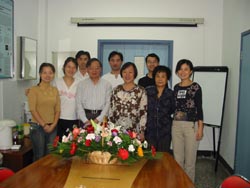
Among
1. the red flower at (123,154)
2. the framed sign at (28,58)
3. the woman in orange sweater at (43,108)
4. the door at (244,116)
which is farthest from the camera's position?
the framed sign at (28,58)

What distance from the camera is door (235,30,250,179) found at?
3.40 meters

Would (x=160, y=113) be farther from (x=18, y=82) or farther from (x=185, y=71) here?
(x=18, y=82)

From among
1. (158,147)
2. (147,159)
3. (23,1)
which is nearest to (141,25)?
(23,1)

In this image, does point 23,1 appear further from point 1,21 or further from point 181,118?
point 181,118

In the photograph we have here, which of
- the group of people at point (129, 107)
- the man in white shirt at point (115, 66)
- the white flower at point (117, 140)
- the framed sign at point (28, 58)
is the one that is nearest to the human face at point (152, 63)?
the man in white shirt at point (115, 66)

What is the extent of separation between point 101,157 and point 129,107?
1.13 meters

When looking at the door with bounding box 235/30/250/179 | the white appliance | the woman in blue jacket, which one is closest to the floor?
the door with bounding box 235/30/250/179

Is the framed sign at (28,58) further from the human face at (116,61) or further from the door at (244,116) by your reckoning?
the door at (244,116)

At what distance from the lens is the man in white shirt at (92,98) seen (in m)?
3.21

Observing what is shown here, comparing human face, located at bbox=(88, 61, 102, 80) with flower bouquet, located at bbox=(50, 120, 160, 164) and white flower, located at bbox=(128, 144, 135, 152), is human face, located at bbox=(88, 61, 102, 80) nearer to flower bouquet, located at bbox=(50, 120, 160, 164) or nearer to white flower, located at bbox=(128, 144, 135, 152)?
flower bouquet, located at bbox=(50, 120, 160, 164)

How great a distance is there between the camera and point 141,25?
4957 mm

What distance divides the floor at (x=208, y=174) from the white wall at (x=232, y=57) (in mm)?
183

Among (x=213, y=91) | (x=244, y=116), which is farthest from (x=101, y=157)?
(x=213, y=91)

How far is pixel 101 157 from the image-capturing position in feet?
6.51
